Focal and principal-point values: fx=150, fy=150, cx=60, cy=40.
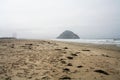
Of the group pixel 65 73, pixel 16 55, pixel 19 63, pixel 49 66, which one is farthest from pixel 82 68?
pixel 16 55

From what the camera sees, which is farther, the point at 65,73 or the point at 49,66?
the point at 49,66

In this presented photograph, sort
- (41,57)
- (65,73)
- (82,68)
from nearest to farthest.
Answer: (65,73)
(82,68)
(41,57)

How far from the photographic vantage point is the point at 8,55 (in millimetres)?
11773

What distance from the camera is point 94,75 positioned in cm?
848

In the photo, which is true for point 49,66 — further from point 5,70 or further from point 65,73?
point 5,70

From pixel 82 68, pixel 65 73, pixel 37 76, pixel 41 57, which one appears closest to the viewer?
pixel 37 76

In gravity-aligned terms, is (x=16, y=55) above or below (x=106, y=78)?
above

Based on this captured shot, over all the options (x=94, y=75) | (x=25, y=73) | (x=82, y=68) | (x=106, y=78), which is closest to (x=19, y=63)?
(x=25, y=73)

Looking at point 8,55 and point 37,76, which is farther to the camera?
point 8,55

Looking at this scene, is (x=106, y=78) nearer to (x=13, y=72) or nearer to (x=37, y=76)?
(x=37, y=76)

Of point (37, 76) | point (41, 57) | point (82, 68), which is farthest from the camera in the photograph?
point (41, 57)

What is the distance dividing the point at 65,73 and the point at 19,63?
10.9 feet

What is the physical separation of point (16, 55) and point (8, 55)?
61cm

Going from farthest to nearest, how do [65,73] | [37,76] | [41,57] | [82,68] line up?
[41,57], [82,68], [65,73], [37,76]
